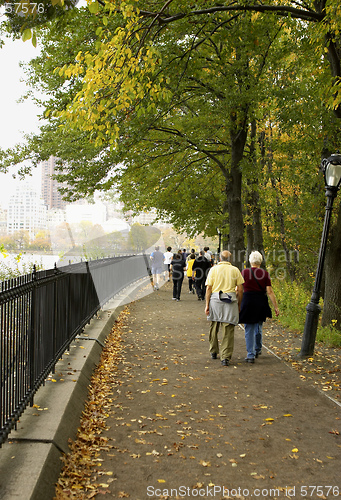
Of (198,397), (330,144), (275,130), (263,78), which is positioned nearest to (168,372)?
(198,397)

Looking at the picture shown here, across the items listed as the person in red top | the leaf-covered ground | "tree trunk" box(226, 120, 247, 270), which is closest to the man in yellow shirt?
the person in red top

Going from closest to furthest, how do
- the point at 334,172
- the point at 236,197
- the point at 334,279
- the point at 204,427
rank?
the point at 204,427 → the point at 334,172 → the point at 334,279 → the point at 236,197

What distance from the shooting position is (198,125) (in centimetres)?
1886

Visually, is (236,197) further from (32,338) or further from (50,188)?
(50,188)

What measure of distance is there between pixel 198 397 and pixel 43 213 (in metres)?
22.9

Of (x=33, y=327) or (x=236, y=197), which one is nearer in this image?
(x=33, y=327)

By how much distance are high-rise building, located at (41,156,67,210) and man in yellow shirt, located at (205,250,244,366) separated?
9.84 meters

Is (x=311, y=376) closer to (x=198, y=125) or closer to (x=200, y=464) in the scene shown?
(x=200, y=464)

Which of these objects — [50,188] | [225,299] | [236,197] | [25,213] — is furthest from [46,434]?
[50,188]

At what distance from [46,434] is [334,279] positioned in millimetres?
9286

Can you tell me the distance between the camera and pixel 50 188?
1801 inches

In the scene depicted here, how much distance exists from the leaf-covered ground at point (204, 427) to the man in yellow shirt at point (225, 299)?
0.42 metres

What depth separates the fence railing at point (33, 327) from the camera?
4.57 m

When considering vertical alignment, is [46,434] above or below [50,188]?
below
